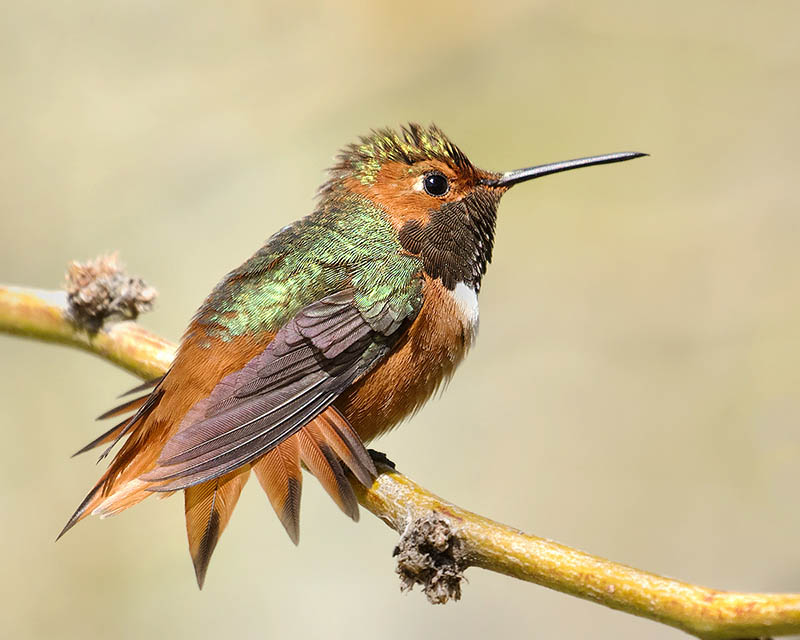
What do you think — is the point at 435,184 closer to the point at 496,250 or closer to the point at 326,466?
the point at 326,466

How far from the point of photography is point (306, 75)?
620 cm

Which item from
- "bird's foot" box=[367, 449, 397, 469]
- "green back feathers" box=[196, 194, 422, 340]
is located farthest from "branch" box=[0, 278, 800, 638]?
"green back feathers" box=[196, 194, 422, 340]

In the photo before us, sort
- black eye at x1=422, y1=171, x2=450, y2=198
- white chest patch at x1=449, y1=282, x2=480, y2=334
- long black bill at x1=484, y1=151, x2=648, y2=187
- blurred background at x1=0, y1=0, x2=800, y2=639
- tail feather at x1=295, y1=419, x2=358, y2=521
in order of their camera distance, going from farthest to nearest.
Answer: blurred background at x1=0, y1=0, x2=800, y2=639, long black bill at x1=484, y1=151, x2=648, y2=187, black eye at x1=422, y1=171, x2=450, y2=198, white chest patch at x1=449, y1=282, x2=480, y2=334, tail feather at x1=295, y1=419, x2=358, y2=521

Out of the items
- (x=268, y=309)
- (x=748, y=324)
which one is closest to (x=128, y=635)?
(x=268, y=309)

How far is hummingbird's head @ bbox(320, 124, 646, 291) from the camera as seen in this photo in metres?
3.17

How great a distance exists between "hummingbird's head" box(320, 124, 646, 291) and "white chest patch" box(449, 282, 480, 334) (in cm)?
2

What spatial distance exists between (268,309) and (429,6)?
4.31 metres

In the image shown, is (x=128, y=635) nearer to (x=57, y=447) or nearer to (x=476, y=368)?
(x=57, y=447)

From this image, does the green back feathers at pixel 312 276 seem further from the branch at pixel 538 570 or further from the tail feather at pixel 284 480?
the branch at pixel 538 570

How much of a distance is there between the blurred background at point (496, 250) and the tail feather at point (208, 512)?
2.46m

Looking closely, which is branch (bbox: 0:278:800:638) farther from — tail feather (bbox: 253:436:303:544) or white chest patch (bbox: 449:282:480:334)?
white chest patch (bbox: 449:282:480:334)

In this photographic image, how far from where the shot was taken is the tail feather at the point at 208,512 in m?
2.64

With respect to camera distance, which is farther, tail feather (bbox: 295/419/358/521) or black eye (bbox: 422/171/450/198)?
black eye (bbox: 422/171/450/198)

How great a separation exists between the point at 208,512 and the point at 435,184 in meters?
1.39
